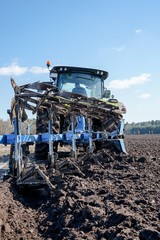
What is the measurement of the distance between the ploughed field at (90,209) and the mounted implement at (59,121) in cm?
42

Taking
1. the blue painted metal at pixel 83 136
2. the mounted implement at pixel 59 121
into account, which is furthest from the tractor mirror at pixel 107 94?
the blue painted metal at pixel 83 136

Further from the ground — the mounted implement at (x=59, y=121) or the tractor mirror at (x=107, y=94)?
the tractor mirror at (x=107, y=94)

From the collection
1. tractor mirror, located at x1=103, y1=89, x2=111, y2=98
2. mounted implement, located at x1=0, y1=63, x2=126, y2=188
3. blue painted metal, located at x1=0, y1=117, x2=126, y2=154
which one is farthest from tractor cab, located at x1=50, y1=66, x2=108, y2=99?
blue painted metal, located at x1=0, y1=117, x2=126, y2=154

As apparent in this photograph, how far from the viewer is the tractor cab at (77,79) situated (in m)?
9.10

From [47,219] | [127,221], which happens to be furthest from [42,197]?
[127,221]

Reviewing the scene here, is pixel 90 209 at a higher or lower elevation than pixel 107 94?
lower

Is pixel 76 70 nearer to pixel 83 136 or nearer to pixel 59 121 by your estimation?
pixel 59 121

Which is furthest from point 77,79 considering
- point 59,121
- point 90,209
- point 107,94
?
point 90,209

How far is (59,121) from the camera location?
8.09 metres

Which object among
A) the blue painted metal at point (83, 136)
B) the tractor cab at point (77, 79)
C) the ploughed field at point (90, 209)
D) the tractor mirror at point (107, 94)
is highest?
the tractor cab at point (77, 79)

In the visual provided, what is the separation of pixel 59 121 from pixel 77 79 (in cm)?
165

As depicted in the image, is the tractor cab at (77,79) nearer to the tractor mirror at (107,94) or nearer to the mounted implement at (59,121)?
the mounted implement at (59,121)

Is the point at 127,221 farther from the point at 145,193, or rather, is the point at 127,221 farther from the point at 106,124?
the point at 106,124

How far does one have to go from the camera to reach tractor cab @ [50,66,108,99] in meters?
9.10
